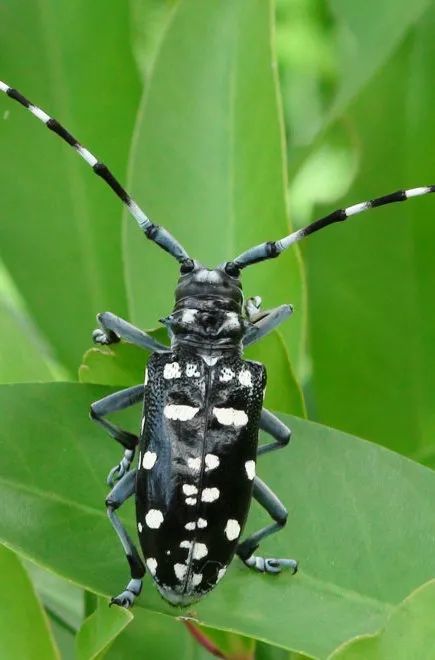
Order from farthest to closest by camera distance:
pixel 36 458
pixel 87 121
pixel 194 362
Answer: pixel 87 121 → pixel 194 362 → pixel 36 458

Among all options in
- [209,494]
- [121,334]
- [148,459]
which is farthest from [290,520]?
[121,334]

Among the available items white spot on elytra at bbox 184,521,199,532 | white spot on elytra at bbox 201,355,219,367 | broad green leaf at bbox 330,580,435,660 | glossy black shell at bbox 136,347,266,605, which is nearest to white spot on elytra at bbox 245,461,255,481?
glossy black shell at bbox 136,347,266,605

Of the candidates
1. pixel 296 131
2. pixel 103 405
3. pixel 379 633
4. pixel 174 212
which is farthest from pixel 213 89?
pixel 379 633

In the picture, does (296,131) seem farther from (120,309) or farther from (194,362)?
(194,362)

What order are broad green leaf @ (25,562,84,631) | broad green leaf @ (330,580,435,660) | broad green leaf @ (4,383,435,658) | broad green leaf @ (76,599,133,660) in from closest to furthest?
broad green leaf @ (330,580,435,660), broad green leaf @ (76,599,133,660), broad green leaf @ (4,383,435,658), broad green leaf @ (25,562,84,631)

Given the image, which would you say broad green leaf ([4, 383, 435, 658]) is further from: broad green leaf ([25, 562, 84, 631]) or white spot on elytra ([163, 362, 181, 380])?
broad green leaf ([25, 562, 84, 631])

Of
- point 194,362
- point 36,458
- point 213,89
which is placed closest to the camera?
point 36,458

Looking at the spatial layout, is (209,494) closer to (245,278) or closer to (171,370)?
(171,370)
